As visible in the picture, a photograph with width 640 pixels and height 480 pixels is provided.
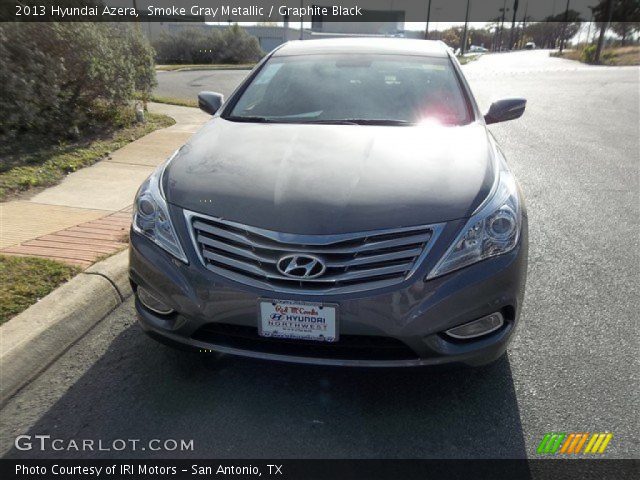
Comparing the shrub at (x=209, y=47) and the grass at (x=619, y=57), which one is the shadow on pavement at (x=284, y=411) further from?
the grass at (x=619, y=57)

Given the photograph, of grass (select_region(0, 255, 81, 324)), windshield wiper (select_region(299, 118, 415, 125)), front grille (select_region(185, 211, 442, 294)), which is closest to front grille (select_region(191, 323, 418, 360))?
front grille (select_region(185, 211, 442, 294))

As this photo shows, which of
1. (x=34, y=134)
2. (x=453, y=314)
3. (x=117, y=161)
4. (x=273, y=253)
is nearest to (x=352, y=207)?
(x=273, y=253)

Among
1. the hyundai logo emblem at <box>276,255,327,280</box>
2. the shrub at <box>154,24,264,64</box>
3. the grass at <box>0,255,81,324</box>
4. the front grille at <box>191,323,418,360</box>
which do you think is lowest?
the shrub at <box>154,24,264,64</box>

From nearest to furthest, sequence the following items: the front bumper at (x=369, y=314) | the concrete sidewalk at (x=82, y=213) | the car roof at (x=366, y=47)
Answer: the front bumper at (x=369, y=314)
the concrete sidewalk at (x=82, y=213)
the car roof at (x=366, y=47)

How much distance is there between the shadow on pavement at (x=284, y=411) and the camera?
2262 mm

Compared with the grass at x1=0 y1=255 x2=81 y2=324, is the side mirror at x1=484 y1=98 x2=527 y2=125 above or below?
above

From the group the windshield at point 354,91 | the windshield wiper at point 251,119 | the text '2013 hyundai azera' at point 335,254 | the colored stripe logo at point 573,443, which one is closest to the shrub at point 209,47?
the windshield at point 354,91

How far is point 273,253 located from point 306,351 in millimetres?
430

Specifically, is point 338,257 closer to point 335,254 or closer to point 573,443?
point 335,254

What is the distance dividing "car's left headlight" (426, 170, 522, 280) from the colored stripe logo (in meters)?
0.80

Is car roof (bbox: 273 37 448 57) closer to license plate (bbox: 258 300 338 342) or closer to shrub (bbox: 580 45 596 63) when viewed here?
license plate (bbox: 258 300 338 342)

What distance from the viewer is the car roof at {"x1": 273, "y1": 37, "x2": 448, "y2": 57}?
13.7 feet

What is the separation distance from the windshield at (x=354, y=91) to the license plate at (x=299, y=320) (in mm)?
1553

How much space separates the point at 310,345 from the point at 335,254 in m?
0.40
